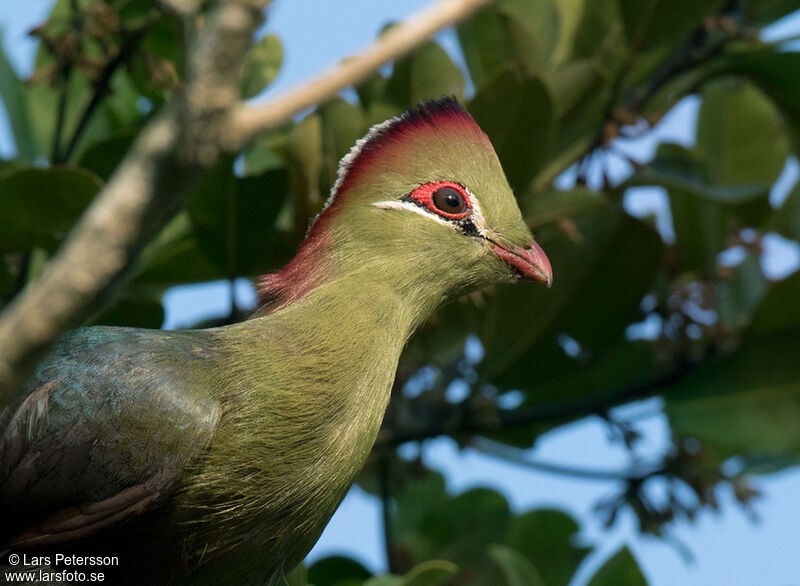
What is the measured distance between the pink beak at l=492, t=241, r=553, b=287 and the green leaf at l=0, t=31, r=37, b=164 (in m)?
1.98

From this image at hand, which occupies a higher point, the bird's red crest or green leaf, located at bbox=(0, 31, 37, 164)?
green leaf, located at bbox=(0, 31, 37, 164)

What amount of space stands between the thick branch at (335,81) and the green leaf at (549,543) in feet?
9.25

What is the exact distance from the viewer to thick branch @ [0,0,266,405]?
3.38ft

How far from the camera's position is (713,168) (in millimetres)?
4121

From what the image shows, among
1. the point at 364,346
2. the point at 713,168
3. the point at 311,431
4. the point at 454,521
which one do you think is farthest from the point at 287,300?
the point at 713,168

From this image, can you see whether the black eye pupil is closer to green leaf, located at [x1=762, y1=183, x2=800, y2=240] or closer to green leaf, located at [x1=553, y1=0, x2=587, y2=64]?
green leaf, located at [x1=553, y1=0, x2=587, y2=64]

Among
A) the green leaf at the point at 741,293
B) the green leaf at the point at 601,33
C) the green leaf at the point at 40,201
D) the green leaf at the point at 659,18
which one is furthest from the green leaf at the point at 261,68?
the green leaf at the point at 741,293

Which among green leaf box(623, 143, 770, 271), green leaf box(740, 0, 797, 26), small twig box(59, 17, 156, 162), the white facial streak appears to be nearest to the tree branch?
green leaf box(623, 143, 770, 271)

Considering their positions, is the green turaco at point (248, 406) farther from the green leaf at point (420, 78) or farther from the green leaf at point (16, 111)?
the green leaf at point (16, 111)

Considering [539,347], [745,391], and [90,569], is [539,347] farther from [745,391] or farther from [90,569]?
[90,569]

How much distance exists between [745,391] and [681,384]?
23 cm

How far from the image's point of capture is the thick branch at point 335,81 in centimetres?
111

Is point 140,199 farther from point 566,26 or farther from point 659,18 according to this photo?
point 566,26

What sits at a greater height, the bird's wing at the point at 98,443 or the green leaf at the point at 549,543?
the bird's wing at the point at 98,443
